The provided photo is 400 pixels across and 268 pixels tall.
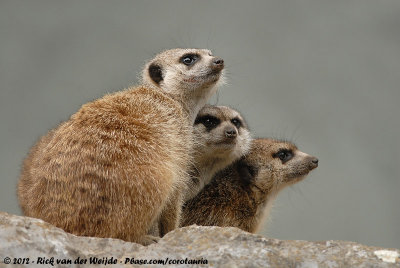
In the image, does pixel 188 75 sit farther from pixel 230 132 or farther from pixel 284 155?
pixel 284 155

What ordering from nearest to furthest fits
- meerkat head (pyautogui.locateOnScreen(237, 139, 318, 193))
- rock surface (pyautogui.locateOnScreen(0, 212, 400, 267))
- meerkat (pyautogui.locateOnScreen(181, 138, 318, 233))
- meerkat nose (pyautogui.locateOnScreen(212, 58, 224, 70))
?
1. rock surface (pyautogui.locateOnScreen(0, 212, 400, 267))
2. meerkat nose (pyautogui.locateOnScreen(212, 58, 224, 70))
3. meerkat (pyautogui.locateOnScreen(181, 138, 318, 233))
4. meerkat head (pyautogui.locateOnScreen(237, 139, 318, 193))

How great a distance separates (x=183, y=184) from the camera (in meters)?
2.96

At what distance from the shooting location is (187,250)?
2270 millimetres

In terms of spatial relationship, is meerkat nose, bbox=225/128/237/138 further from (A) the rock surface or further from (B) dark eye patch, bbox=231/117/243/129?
(A) the rock surface

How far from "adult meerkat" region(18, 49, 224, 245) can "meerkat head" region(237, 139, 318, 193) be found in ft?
2.03

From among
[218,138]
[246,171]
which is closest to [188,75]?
[218,138]

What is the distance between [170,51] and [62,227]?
1437 millimetres

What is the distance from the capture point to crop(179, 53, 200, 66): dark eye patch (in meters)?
3.42

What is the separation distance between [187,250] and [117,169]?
51 cm

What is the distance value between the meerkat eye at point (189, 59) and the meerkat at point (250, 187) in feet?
2.27

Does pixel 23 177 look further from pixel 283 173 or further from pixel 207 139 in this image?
pixel 283 173

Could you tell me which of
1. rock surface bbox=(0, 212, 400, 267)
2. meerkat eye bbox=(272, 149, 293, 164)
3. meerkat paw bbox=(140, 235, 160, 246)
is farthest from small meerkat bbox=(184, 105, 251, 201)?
rock surface bbox=(0, 212, 400, 267)

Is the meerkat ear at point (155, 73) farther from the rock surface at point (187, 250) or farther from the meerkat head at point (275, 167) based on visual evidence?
the rock surface at point (187, 250)

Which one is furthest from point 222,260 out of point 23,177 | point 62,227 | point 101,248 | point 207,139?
point 23,177
